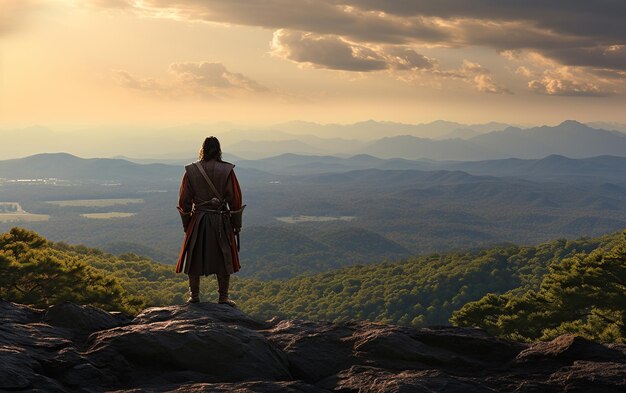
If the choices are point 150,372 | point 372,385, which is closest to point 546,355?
point 372,385

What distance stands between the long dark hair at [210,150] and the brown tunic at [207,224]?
0.11 m

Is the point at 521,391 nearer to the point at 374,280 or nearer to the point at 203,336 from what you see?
the point at 203,336

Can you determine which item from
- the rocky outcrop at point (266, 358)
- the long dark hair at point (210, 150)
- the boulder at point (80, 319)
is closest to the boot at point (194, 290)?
the rocky outcrop at point (266, 358)

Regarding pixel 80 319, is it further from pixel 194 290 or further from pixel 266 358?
pixel 266 358

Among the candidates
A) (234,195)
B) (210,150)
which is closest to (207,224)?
(234,195)

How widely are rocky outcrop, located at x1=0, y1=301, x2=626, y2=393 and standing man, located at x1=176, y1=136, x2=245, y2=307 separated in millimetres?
1860

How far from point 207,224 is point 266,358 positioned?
449 centimetres

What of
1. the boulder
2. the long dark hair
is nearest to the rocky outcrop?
the boulder

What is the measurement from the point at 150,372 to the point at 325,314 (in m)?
110

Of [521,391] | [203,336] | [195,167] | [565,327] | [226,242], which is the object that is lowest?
[565,327]

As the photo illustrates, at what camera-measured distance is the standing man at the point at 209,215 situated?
12891 millimetres

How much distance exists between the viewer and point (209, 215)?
1300 cm

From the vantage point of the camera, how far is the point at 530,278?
4916 inches

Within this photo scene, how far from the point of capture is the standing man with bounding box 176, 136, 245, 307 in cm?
1289
